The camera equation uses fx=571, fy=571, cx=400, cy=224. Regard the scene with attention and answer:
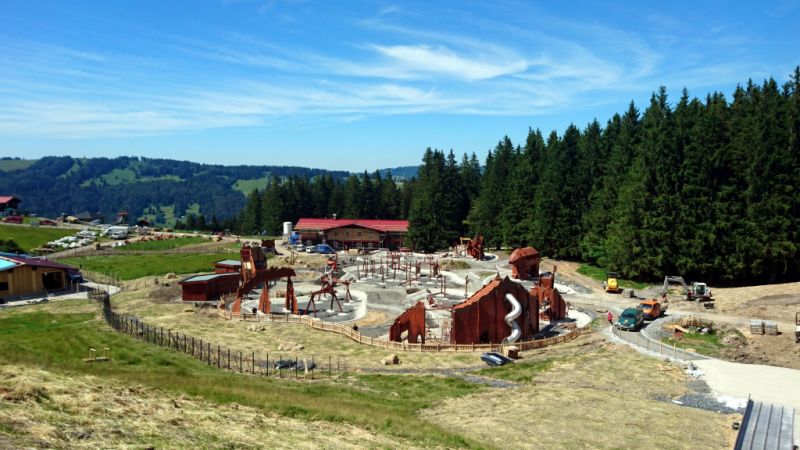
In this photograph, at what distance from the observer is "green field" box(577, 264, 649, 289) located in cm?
6462

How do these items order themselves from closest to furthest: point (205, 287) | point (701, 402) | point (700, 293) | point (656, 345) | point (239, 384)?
point (239, 384), point (701, 402), point (656, 345), point (700, 293), point (205, 287)

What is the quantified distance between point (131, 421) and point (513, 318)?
98.3ft

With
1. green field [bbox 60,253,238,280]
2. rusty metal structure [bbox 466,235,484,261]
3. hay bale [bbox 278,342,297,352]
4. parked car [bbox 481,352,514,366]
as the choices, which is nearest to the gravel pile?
parked car [bbox 481,352,514,366]

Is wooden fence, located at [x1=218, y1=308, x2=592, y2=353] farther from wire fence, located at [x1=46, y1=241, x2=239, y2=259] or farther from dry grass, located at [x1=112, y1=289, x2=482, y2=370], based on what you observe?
wire fence, located at [x1=46, y1=241, x2=239, y2=259]

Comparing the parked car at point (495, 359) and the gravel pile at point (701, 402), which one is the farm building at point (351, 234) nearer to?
the parked car at point (495, 359)

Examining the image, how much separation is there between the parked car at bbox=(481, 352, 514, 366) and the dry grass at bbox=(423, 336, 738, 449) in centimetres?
306

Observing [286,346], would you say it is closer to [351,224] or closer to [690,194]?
[690,194]

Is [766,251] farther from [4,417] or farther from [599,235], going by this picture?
[4,417]

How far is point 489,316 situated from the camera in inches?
1683

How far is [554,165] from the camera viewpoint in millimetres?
85375

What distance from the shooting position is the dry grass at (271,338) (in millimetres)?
37875

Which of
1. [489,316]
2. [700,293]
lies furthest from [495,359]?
[700,293]

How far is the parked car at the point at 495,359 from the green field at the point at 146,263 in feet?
168

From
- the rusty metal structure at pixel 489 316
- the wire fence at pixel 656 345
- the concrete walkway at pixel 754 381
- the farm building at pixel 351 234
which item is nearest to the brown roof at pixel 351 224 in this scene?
the farm building at pixel 351 234
